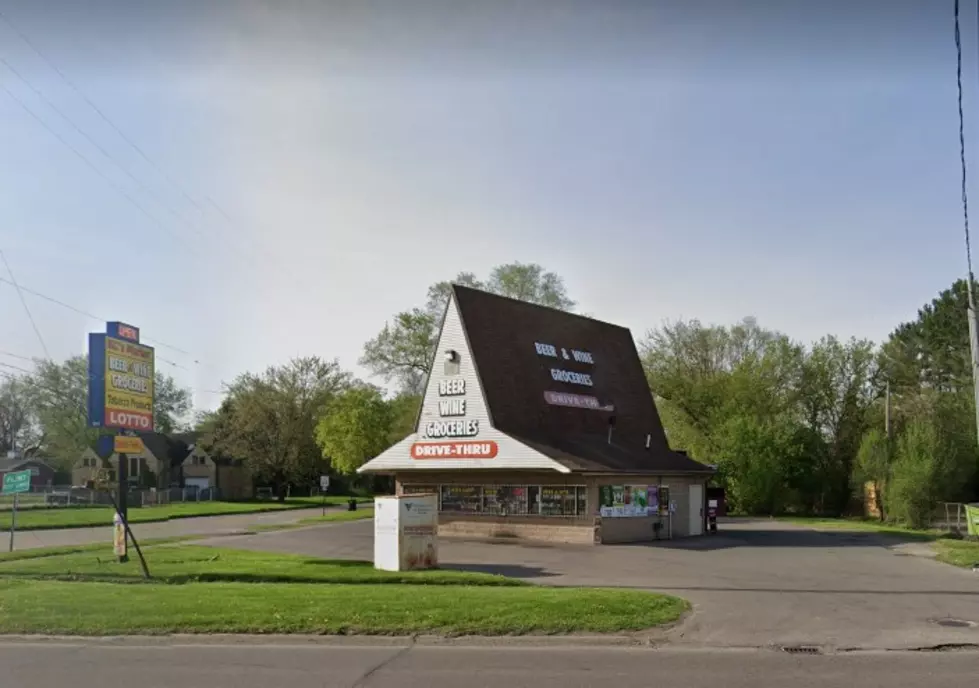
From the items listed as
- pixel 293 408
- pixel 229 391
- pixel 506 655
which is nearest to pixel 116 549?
pixel 506 655

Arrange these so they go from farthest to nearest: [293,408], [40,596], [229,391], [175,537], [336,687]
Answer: [229,391]
[293,408]
[175,537]
[40,596]
[336,687]

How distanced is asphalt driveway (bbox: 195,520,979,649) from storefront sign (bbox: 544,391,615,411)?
723 centimetres

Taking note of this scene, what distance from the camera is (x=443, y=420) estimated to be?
34.5 meters

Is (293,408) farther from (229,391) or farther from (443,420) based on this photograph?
(443,420)

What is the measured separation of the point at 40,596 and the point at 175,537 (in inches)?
702

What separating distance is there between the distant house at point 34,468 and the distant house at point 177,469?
538cm

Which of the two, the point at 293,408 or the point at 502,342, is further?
the point at 293,408

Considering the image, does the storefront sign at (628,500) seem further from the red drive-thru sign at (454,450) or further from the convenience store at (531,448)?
the red drive-thru sign at (454,450)

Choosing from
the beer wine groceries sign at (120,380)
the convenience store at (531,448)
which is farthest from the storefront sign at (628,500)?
the beer wine groceries sign at (120,380)

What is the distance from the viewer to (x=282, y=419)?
79.1 meters

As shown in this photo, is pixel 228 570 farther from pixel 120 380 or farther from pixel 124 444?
pixel 120 380

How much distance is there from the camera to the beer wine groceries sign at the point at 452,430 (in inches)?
1300

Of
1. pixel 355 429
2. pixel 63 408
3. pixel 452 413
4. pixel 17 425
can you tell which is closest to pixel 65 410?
pixel 63 408

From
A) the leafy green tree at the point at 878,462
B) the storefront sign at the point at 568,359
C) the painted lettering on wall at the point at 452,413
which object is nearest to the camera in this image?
the painted lettering on wall at the point at 452,413
